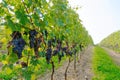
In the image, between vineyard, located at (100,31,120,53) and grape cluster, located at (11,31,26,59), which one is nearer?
grape cluster, located at (11,31,26,59)

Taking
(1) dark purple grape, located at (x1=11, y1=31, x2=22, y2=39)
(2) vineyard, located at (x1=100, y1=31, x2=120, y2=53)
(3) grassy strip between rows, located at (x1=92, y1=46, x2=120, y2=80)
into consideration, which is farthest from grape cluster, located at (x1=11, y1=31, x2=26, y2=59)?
(2) vineyard, located at (x1=100, y1=31, x2=120, y2=53)

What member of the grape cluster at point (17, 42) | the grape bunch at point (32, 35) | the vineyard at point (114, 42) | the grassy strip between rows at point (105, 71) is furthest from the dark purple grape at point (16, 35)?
the vineyard at point (114, 42)

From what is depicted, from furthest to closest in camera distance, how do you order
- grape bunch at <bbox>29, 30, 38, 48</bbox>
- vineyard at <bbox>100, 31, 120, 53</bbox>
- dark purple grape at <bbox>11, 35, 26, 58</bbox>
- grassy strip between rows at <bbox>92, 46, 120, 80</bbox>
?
vineyard at <bbox>100, 31, 120, 53</bbox>
grassy strip between rows at <bbox>92, 46, 120, 80</bbox>
grape bunch at <bbox>29, 30, 38, 48</bbox>
dark purple grape at <bbox>11, 35, 26, 58</bbox>

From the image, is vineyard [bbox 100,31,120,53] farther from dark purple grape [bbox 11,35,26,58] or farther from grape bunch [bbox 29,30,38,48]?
dark purple grape [bbox 11,35,26,58]

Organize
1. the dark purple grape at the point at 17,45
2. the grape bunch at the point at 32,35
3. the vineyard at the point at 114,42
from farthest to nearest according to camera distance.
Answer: the vineyard at the point at 114,42 < the grape bunch at the point at 32,35 < the dark purple grape at the point at 17,45

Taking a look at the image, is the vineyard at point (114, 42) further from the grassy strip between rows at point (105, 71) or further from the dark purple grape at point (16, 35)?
the dark purple grape at point (16, 35)

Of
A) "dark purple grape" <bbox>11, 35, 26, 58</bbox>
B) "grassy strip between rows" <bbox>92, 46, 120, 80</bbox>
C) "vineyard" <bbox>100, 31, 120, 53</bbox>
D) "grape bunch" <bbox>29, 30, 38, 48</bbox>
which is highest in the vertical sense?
"vineyard" <bbox>100, 31, 120, 53</bbox>

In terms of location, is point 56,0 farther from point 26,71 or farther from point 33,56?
point 26,71

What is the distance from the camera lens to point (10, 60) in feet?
16.6

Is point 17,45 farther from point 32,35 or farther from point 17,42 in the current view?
point 32,35

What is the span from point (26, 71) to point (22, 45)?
0.53 m

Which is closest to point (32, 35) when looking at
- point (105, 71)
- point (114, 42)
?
point (105, 71)

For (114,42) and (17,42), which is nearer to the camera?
(17,42)

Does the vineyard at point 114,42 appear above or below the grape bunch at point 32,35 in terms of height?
above
